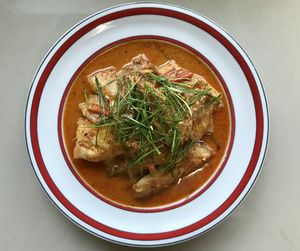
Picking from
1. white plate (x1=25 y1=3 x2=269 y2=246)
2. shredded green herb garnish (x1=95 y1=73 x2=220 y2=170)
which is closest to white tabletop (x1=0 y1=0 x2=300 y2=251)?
white plate (x1=25 y1=3 x2=269 y2=246)

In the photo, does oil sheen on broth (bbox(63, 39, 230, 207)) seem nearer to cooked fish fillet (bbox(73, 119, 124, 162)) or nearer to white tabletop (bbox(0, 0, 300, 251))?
cooked fish fillet (bbox(73, 119, 124, 162))

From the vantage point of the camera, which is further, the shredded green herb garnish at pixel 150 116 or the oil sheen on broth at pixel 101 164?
the oil sheen on broth at pixel 101 164

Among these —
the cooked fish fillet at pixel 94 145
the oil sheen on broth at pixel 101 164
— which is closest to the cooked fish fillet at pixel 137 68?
the oil sheen on broth at pixel 101 164
